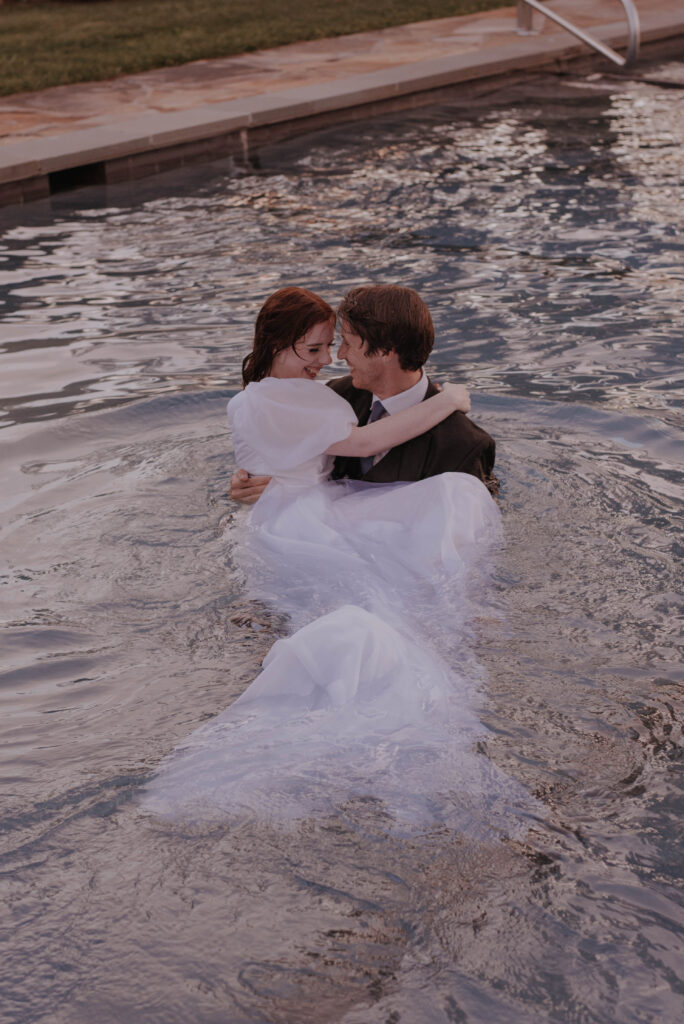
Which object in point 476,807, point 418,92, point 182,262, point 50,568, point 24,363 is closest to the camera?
point 476,807

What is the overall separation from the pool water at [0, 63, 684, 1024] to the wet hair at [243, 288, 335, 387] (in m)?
0.91

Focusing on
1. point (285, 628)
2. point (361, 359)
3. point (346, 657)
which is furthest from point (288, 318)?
point (346, 657)

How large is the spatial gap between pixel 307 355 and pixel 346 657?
4.76ft

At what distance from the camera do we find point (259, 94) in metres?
13.1

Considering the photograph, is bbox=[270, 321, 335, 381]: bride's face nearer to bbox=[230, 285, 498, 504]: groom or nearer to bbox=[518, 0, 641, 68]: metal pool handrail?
bbox=[230, 285, 498, 504]: groom

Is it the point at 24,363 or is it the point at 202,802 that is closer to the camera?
the point at 202,802

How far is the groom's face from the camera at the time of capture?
4637mm

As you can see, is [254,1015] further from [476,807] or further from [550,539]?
[550,539]

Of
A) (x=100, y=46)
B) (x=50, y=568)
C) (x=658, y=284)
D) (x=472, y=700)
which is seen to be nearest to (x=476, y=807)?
(x=472, y=700)

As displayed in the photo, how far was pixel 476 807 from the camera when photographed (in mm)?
3285

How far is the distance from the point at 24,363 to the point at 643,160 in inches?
256

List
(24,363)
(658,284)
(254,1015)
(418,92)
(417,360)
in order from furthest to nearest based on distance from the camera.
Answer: (418,92), (658,284), (24,363), (417,360), (254,1015)

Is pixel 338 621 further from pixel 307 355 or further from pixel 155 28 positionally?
pixel 155 28

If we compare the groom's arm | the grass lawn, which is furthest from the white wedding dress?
the grass lawn
